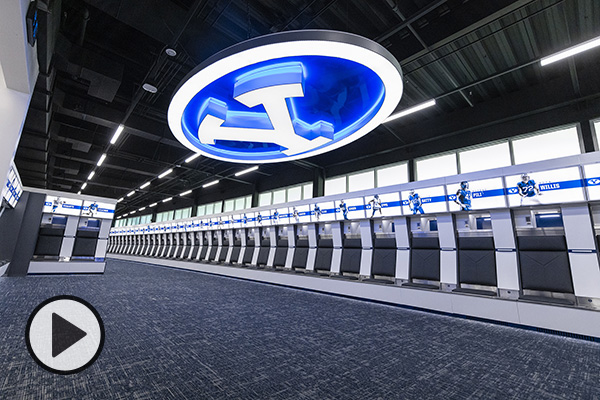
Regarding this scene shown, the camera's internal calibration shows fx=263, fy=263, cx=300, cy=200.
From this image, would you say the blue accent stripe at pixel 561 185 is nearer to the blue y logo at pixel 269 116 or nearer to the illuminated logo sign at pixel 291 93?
the illuminated logo sign at pixel 291 93

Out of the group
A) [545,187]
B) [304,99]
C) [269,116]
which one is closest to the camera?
[545,187]

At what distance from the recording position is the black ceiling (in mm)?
4426

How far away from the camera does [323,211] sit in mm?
7023

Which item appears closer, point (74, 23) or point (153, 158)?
point (74, 23)

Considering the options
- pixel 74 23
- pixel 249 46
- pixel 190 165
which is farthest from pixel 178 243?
pixel 249 46

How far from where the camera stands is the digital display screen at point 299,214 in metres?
7.44

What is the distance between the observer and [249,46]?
9.89ft

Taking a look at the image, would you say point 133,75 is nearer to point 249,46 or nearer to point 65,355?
point 249,46

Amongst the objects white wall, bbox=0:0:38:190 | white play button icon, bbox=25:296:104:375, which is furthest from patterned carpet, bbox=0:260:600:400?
white wall, bbox=0:0:38:190

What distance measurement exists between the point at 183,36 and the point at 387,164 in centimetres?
671

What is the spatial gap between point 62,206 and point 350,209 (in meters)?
7.56

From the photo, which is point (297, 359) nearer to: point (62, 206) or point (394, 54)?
point (394, 54)

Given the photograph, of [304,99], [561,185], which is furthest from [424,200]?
[304,99]

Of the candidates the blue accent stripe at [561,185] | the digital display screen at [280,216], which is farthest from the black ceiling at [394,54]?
the digital display screen at [280,216]
